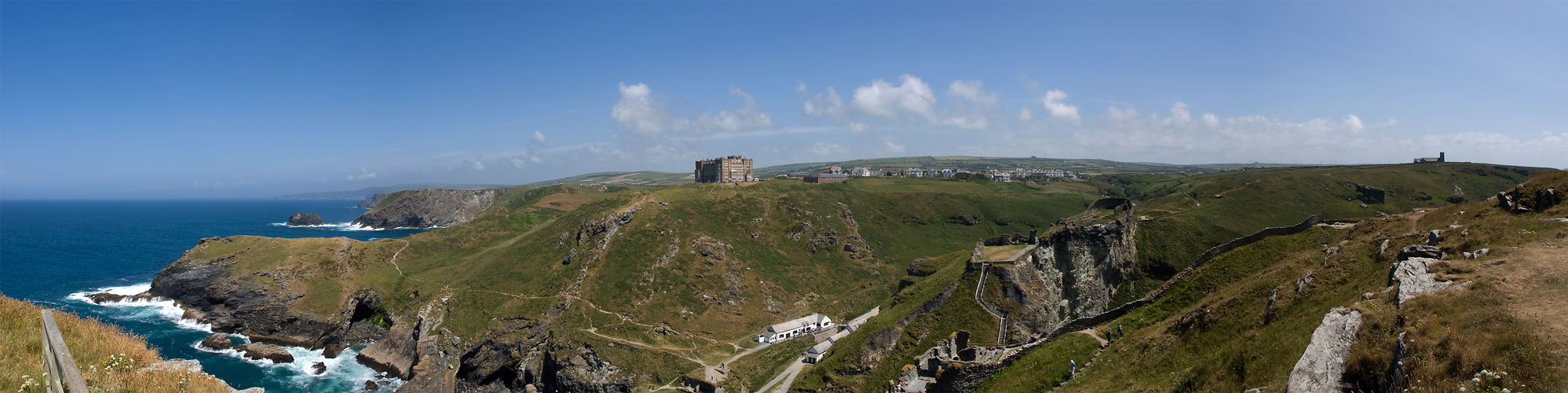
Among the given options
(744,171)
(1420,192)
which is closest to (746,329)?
(744,171)

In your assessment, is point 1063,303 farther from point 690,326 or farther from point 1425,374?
point 690,326

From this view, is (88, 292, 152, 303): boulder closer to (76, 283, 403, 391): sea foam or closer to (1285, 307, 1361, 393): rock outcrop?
(76, 283, 403, 391): sea foam

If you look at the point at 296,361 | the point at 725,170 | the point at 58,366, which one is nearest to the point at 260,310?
the point at 296,361

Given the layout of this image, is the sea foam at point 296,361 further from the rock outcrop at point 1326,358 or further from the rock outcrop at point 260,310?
the rock outcrop at point 1326,358

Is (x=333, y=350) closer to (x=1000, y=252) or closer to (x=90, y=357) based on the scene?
(x=90, y=357)

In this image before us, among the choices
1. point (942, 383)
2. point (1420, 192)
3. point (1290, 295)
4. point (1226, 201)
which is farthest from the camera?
point (1420, 192)

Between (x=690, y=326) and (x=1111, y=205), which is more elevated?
(x=1111, y=205)

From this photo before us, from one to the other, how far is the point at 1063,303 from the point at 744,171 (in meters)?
95.3

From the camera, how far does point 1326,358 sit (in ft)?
39.5

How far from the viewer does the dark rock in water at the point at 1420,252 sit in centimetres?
1686

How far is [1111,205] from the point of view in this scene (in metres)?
57.2

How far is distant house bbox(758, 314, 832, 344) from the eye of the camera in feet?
205

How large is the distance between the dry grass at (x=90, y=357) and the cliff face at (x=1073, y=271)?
4079cm

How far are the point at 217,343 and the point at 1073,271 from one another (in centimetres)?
8644
